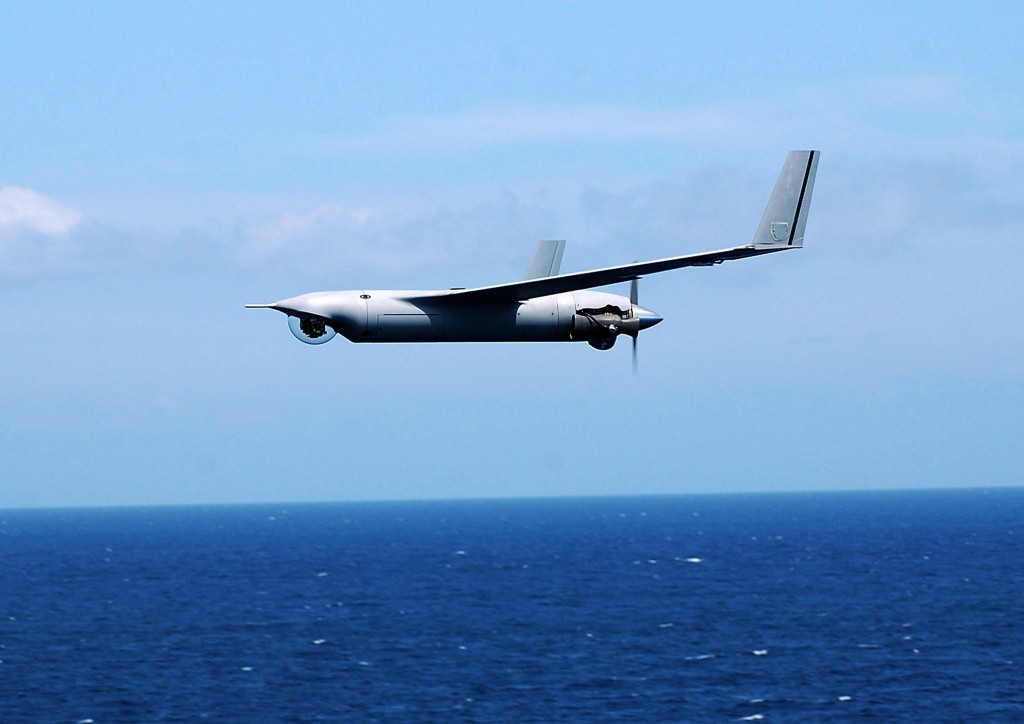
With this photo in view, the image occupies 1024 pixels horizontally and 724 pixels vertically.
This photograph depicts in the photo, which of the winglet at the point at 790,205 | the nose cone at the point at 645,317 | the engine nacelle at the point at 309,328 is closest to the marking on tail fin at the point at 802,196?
the winglet at the point at 790,205

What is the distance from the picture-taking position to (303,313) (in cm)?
3197

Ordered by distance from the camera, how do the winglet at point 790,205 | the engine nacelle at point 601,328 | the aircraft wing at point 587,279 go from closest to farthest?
the aircraft wing at point 587,279, the winglet at point 790,205, the engine nacelle at point 601,328

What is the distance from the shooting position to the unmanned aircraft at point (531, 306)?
3228cm

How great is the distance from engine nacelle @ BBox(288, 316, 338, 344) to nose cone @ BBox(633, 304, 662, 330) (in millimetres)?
9388

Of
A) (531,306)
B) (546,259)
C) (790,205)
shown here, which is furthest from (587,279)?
(546,259)

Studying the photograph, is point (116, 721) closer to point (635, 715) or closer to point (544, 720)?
point (544, 720)

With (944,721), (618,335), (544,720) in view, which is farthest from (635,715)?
(618,335)

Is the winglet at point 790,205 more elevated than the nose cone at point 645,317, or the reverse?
the winglet at point 790,205

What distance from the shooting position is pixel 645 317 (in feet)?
122

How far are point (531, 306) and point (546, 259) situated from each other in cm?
613

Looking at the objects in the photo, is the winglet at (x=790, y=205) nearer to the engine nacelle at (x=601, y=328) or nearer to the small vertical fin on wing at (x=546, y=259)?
the engine nacelle at (x=601, y=328)

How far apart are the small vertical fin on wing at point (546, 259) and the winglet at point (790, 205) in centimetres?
794

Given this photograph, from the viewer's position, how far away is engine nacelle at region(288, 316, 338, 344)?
32.2 meters

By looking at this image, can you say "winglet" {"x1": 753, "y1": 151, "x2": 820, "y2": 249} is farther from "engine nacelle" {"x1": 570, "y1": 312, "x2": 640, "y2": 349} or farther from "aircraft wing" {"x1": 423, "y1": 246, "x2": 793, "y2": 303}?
"engine nacelle" {"x1": 570, "y1": 312, "x2": 640, "y2": 349}
